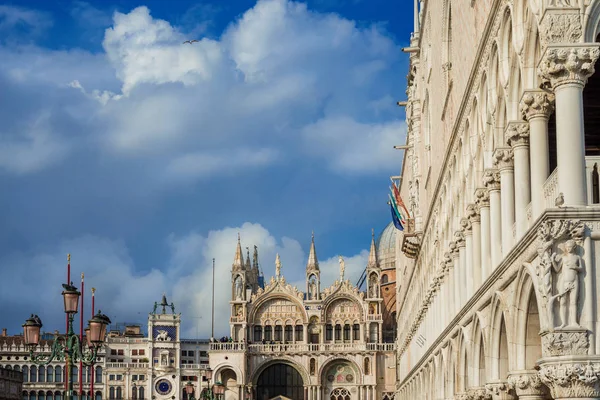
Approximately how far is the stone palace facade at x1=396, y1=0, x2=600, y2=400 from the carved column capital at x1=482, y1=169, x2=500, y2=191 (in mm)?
28

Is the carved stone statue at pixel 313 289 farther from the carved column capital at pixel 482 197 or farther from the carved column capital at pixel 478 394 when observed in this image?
the carved column capital at pixel 482 197

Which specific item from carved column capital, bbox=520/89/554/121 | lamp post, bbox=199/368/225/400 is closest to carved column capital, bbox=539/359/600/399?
carved column capital, bbox=520/89/554/121

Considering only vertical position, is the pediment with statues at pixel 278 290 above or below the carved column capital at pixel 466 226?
above

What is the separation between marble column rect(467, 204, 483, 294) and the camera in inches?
871

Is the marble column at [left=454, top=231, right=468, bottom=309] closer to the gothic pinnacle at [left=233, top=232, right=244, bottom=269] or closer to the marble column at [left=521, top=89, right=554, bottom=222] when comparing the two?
the marble column at [left=521, top=89, right=554, bottom=222]

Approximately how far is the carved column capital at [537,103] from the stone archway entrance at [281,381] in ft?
221

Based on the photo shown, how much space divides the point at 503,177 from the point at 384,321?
69538 millimetres

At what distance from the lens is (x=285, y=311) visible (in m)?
82.5

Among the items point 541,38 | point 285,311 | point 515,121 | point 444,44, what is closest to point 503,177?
point 515,121

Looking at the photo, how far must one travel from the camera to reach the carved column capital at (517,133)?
16.8 meters

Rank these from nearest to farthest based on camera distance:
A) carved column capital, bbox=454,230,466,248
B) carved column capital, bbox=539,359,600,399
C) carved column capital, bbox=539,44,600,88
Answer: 1. carved column capital, bbox=539,359,600,399
2. carved column capital, bbox=539,44,600,88
3. carved column capital, bbox=454,230,466,248

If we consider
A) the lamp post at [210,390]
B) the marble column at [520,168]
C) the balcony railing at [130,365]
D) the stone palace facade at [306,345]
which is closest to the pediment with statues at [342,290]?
the stone palace facade at [306,345]

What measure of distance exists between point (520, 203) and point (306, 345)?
213ft

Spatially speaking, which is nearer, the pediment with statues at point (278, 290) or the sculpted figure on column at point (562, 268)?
the sculpted figure on column at point (562, 268)
